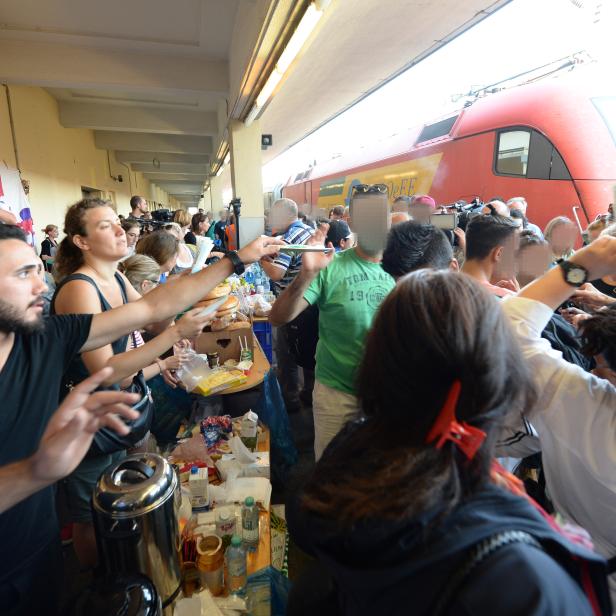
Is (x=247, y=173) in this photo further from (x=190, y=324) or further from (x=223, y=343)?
(x=190, y=324)

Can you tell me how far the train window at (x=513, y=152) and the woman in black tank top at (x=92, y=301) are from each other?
5856 mm

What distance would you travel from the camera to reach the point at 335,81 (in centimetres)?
676

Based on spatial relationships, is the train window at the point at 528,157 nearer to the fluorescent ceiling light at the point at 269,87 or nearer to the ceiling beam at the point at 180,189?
the fluorescent ceiling light at the point at 269,87

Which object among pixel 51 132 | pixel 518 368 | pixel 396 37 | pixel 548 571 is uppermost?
pixel 396 37

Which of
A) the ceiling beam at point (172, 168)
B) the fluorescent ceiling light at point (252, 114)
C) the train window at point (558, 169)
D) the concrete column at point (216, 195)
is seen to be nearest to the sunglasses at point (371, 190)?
the fluorescent ceiling light at point (252, 114)

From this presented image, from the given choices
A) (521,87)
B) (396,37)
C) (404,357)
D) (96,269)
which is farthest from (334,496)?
(521,87)

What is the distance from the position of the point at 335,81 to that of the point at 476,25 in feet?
8.68

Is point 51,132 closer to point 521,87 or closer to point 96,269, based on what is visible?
point 96,269

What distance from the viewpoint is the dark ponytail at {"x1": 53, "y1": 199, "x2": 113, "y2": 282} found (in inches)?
72.6

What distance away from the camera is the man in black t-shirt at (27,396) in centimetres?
106

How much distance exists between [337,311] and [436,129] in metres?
6.81

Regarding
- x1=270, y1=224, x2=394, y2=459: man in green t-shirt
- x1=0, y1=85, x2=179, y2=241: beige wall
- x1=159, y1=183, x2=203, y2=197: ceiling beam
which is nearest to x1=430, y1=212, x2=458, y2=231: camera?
x1=270, y1=224, x2=394, y2=459: man in green t-shirt

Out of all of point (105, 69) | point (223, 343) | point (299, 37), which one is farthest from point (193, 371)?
point (105, 69)

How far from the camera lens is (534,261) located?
235cm
